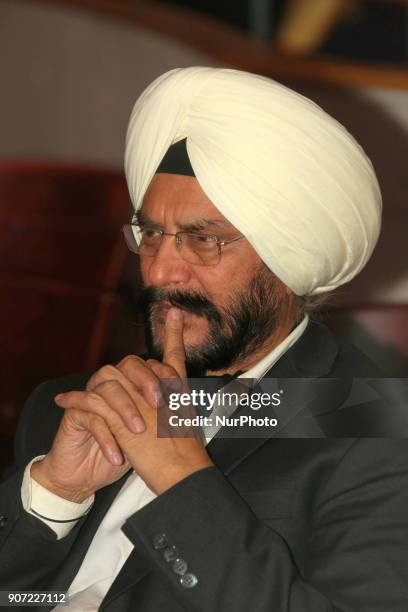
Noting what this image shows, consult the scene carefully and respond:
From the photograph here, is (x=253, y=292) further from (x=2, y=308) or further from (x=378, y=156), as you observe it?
(x=378, y=156)

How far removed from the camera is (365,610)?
1.76 metres

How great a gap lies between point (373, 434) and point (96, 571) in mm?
598

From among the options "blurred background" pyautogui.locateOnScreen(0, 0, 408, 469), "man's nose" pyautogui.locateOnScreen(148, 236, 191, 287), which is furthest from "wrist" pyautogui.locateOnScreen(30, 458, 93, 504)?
"blurred background" pyautogui.locateOnScreen(0, 0, 408, 469)

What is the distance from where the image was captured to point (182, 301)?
6.84 ft

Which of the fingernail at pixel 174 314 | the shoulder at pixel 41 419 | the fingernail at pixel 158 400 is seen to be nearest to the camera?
the fingernail at pixel 158 400

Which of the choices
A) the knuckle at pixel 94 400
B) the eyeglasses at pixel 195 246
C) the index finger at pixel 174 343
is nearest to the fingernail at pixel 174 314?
the index finger at pixel 174 343

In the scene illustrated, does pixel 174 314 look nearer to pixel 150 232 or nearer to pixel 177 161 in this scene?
pixel 150 232

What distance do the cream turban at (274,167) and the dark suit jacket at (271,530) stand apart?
0.20 meters

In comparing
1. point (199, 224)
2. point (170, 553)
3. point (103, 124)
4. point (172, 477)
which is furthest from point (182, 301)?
point (103, 124)

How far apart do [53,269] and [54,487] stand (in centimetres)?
243

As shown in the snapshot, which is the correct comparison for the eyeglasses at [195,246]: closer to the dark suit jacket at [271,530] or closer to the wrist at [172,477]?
the dark suit jacket at [271,530]

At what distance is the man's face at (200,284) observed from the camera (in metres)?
2.09

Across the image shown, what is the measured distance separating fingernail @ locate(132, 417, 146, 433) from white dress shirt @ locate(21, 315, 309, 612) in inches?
11.3

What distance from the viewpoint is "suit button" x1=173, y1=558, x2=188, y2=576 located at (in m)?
1.77
